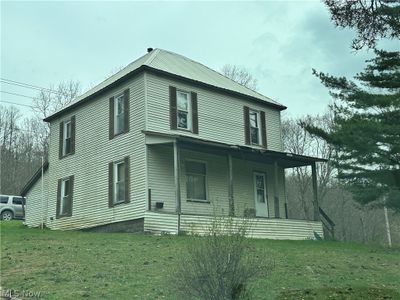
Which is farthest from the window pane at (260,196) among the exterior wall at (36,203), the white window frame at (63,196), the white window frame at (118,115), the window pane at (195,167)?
the exterior wall at (36,203)

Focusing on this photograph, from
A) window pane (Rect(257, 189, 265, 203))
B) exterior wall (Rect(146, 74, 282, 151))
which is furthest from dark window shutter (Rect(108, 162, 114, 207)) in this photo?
window pane (Rect(257, 189, 265, 203))

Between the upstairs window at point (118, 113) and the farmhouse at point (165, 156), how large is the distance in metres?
0.04

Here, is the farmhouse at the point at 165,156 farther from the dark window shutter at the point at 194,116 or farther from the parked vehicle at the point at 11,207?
the parked vehicle at the point at 11,207

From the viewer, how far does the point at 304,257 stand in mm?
12664

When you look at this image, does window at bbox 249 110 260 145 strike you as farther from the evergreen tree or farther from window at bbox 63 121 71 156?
window at bbox 63 121 71 156

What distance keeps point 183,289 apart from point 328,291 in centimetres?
314

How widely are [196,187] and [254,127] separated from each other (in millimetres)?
4612

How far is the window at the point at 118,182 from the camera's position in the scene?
18.8 meters

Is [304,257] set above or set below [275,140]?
below

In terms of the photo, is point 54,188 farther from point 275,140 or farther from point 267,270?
point 267,270

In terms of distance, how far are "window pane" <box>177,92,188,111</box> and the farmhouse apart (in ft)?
0.17

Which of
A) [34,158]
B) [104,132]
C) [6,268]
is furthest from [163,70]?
[34,158]

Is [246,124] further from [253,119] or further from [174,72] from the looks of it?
[174,72]

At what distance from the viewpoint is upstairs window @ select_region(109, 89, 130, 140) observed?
1966cm
